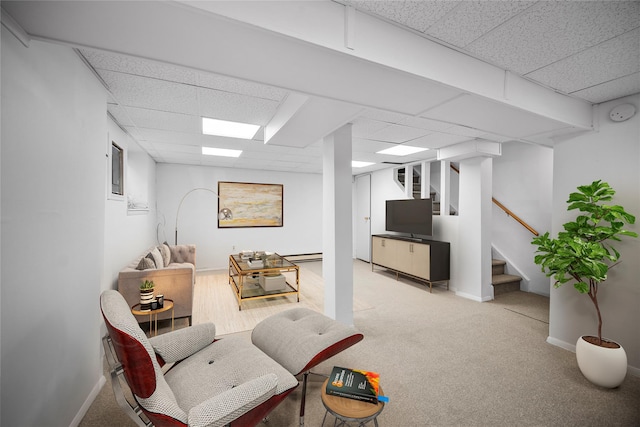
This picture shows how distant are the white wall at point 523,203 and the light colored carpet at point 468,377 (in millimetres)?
1188

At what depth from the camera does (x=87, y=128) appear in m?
1.98

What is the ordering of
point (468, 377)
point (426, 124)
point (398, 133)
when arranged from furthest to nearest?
1. point (398, 133)
2. point (426, 124)
3. point (468, 377)

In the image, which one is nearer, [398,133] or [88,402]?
[88,402]

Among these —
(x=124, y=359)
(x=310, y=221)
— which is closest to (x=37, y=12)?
(x=124, y=359)

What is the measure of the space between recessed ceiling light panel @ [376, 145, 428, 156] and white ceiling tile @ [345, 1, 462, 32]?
3008 mm

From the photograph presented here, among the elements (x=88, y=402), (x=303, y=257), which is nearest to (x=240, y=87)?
(x=88, y=402)

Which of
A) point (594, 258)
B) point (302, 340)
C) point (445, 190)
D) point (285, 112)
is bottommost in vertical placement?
point (302, 340)

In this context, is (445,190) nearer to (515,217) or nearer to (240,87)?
(515,217)

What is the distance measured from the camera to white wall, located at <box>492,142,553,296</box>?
15.0 ft

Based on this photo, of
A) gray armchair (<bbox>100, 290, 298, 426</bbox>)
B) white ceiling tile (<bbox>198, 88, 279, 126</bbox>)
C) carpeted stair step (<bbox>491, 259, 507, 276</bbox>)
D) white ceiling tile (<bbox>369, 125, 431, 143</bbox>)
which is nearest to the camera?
gray armchair (<bbox>100, 290, 298, 426</bbox>)

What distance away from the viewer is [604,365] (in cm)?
213

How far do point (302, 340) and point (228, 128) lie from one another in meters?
2.77

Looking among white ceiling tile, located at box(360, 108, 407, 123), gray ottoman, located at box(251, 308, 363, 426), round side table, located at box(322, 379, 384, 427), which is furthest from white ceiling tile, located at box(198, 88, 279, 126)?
round side table, located at box(322, 379, 384, 427)

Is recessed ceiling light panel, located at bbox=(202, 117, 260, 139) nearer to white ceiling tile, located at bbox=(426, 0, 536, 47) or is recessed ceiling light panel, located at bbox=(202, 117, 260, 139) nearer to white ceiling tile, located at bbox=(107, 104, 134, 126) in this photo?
white ceiling tile, located at bbox=(107, 104, 134, 126)
